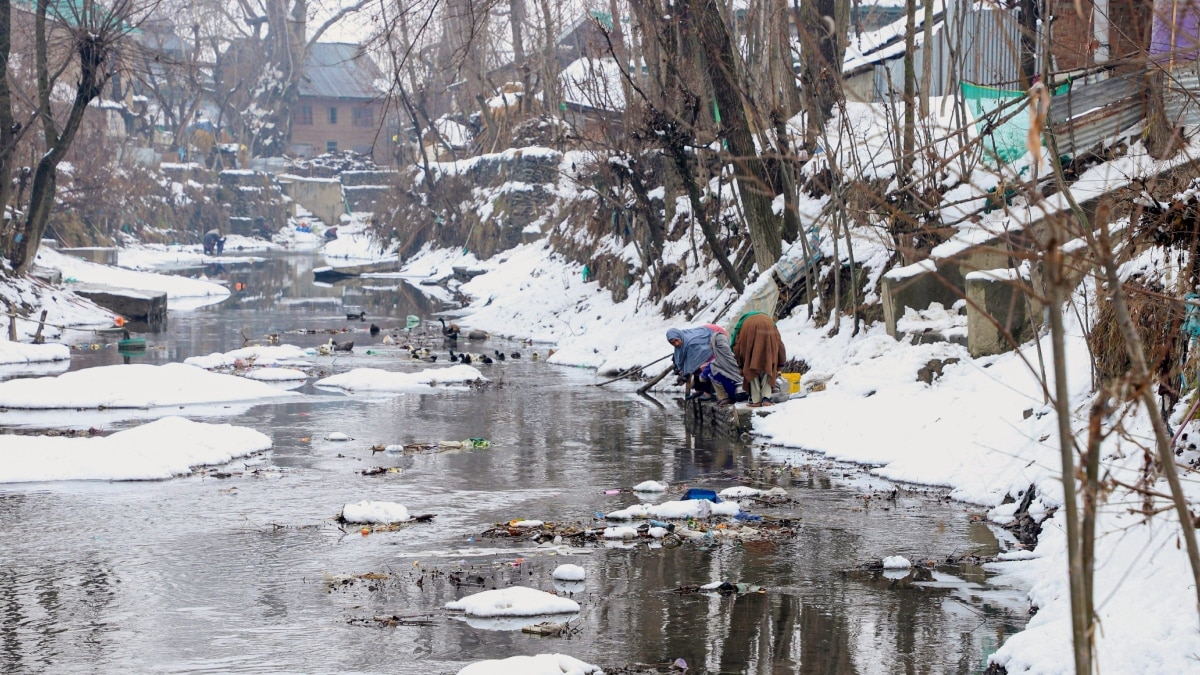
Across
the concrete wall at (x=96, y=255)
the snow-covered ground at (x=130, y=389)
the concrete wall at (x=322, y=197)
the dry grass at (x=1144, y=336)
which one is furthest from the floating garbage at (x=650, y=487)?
the concrete wall at (x=322, y=197)

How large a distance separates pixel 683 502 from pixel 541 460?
9.23ft

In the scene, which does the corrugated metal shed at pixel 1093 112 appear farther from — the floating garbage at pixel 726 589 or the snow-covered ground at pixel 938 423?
the floating garbage at pixel 726 589

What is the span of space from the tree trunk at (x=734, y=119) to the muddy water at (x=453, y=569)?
18.6ft

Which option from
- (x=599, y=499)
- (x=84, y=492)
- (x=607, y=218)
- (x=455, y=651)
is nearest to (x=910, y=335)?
(x=599, y=499)

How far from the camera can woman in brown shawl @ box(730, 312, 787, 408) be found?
1446cm

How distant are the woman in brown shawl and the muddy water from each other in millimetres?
1132

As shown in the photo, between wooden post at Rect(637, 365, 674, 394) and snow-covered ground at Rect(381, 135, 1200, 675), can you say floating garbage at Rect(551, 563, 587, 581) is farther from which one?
wooden post at Rect(637, 365, 674, 394)

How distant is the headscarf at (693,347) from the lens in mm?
14812

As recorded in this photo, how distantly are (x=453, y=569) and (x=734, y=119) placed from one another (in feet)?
37.4

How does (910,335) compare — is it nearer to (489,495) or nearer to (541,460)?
(541,460)

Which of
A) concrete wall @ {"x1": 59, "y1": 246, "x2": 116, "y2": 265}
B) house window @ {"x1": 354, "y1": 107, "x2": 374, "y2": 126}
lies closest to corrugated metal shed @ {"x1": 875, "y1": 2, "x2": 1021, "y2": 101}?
concrete wall @ {"x1": 59, "y1": 246, "x2": 116, "y2": 265}

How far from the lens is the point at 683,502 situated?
9828 mm

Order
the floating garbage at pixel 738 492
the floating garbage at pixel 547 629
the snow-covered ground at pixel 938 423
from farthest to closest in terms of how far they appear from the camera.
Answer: the floating garbage at pixel 738 492
the floating garbage at pixel 547 629
the snow-covered ground at pixel 938 423

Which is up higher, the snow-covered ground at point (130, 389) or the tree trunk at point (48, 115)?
the tree trunk at point (48, 115)
